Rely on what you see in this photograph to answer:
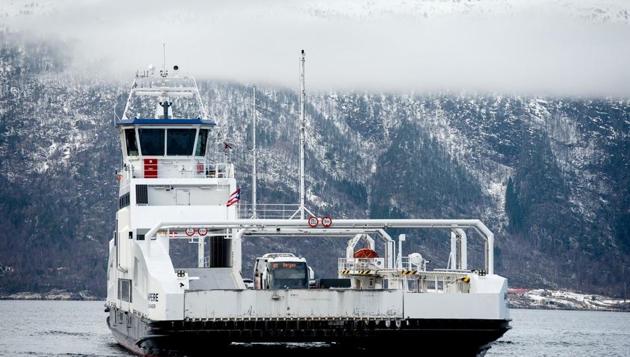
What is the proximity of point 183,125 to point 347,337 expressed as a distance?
61.2 ft

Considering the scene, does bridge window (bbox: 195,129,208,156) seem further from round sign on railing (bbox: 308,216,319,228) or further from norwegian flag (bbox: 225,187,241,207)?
round sign on railing (bbox: 308,216,319,228)

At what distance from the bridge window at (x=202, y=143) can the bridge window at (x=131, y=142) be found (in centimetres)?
267

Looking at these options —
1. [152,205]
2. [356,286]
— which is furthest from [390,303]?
[152,205]

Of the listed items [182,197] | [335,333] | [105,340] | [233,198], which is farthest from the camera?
[105,340]

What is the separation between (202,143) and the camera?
79.1m

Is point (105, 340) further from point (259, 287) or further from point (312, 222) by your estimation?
point (312, 222)

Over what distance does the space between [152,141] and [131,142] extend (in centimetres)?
109

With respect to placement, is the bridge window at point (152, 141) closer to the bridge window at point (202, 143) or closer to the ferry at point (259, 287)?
the ferry at point (259, 287)

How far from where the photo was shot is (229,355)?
210ft

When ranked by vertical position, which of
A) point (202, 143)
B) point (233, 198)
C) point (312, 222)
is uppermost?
point (202, 143)

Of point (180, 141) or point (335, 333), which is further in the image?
point (180, 141)

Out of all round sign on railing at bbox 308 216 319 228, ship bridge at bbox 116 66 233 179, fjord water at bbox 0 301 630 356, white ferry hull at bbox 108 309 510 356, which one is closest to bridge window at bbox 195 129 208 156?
ship bridge at bbox 116 66 233 179

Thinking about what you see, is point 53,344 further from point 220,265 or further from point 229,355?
point 229,355

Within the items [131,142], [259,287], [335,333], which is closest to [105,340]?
[131,142]
